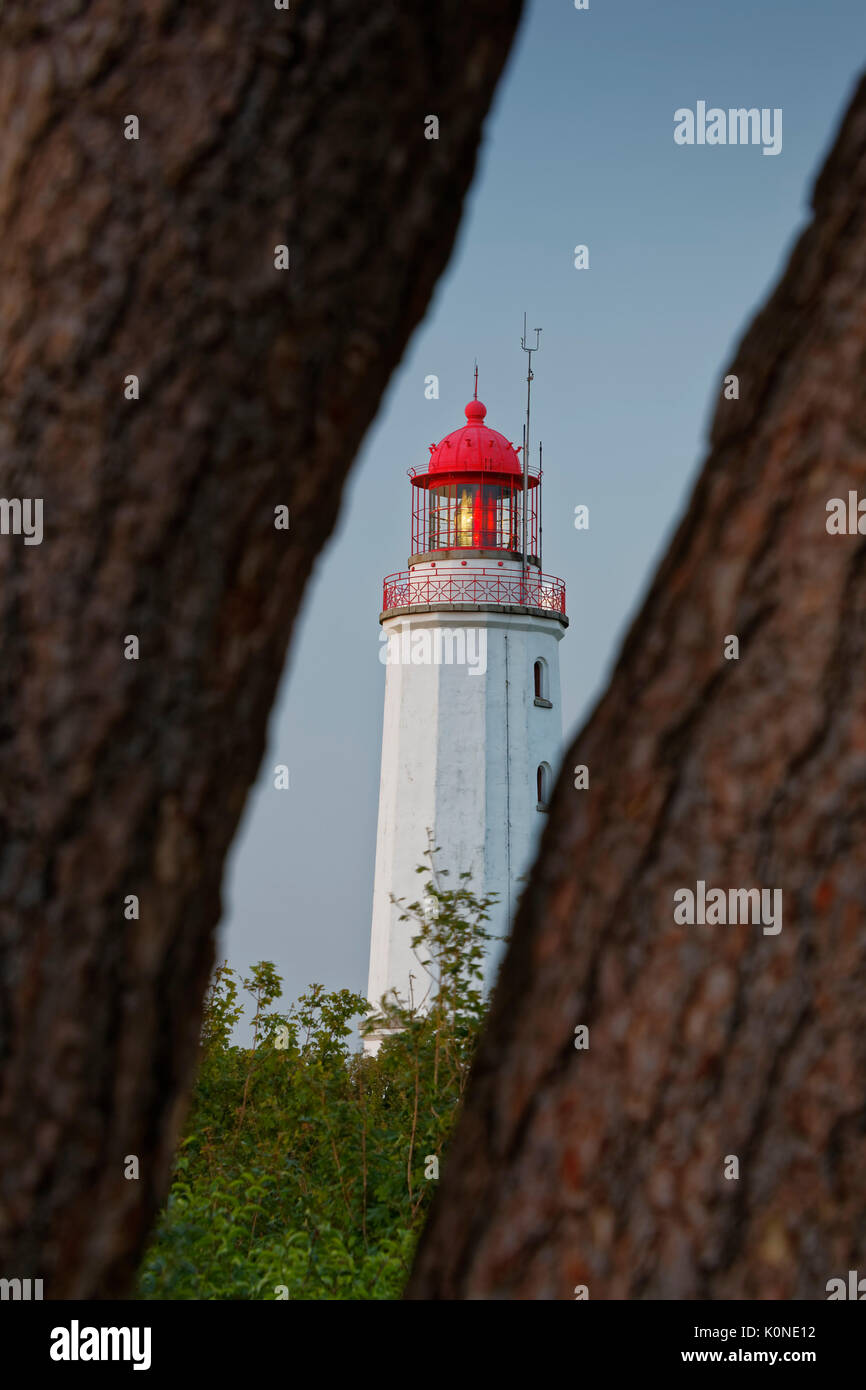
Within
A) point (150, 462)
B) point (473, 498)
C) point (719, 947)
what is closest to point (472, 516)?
point (473, 498)

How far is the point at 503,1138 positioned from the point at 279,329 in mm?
996

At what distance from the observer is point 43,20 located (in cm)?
174

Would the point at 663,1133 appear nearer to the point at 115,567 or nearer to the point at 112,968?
the point at 112,968

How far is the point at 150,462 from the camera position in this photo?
1635mm

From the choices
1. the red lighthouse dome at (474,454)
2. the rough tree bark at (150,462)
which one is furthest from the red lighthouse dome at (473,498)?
the rough tree bark at (150,462)

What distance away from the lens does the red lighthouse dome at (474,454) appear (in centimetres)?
2284

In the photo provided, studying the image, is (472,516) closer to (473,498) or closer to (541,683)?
(473,498)

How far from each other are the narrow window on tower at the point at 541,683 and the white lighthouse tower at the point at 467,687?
0.08 feet

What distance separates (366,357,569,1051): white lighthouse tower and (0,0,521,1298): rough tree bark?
60.8ft

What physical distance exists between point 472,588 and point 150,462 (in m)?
20.9

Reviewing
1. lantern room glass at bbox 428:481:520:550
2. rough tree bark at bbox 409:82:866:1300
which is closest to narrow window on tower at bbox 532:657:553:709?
lantern room glass at bbox 428:481:520:550

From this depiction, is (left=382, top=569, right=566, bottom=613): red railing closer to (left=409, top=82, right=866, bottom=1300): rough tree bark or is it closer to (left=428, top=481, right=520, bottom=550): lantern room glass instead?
(left=428, top=481, right=520, bottom=550): lantern room glass

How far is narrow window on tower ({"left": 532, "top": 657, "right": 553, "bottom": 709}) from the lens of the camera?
73.2 feet
